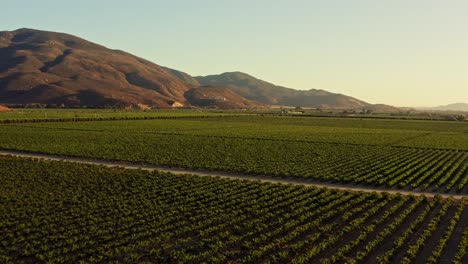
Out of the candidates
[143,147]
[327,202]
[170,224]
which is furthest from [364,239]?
[143,147]

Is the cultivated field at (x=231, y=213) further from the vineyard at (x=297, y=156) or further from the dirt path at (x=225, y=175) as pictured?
the dirt path at (x=225, y=175)

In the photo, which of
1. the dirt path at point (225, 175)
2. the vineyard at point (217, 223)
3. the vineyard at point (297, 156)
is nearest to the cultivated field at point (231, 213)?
the vineyard at point (217, 223)

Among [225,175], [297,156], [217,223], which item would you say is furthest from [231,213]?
[297,156]

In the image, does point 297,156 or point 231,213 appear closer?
point 231,213

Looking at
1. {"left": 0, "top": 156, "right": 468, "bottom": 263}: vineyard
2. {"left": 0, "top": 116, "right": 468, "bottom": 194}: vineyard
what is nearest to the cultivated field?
{"left": 0, "top": 156, "right": 468, "bottom": 263}: vineyard

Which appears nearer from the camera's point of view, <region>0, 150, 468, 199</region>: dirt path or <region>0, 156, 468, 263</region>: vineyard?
<region>0, 156, 468, 263</region>: vineyard

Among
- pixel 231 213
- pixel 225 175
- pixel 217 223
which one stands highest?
pixel 231 213

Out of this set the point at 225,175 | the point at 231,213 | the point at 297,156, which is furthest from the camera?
the point at 297,156

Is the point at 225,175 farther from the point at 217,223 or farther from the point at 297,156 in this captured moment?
the point at 297,156

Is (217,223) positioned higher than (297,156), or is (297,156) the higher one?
(297,156)

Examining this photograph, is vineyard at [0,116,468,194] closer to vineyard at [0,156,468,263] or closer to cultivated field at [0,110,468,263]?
cultivated field at [0,110,468,263]
